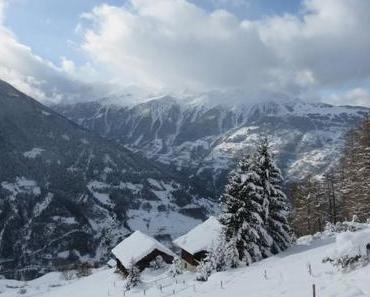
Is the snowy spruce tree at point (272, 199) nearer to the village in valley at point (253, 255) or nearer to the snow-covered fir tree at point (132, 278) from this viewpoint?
the village in valley at point (253, 255)

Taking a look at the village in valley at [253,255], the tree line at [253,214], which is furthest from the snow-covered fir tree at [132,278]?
the tree line at [253,214]

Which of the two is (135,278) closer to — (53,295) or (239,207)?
(239,207)

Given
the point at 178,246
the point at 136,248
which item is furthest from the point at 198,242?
the point at 136,248

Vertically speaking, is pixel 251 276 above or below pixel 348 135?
below

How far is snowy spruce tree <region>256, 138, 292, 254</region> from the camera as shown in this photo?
159 feet

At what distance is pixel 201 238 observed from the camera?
63.7m

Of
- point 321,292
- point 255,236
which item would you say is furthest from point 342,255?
point 255,236

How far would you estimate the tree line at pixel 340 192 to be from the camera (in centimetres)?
4769

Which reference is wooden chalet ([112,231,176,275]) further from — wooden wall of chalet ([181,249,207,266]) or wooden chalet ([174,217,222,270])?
wooden chalet ([174,217,222,270])

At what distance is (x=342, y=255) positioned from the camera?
26.9 meters

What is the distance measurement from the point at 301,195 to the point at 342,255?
43388 millimetres

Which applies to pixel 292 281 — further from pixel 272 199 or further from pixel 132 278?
pixel 132 278

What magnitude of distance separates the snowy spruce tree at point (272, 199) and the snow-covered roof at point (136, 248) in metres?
23.5

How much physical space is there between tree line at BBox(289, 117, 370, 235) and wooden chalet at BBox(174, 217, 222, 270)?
1261 centimetres
